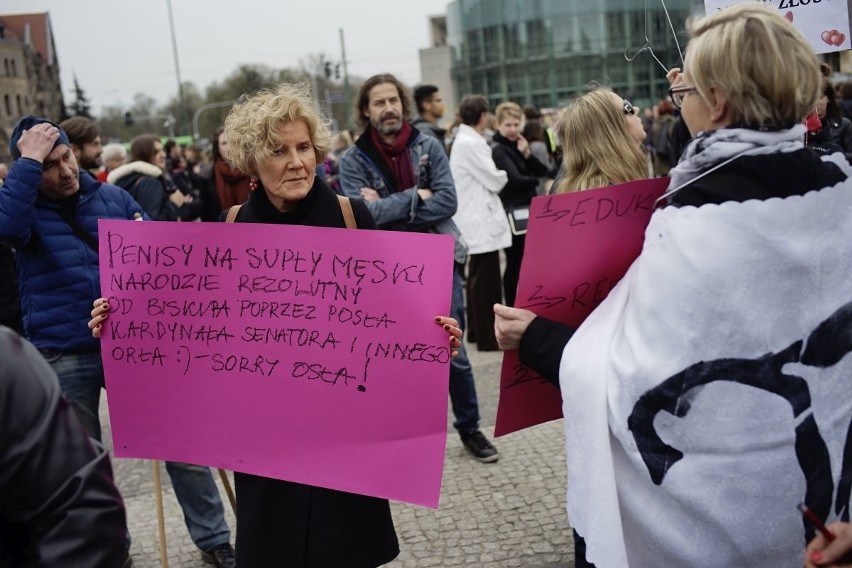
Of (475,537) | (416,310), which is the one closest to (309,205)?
(416,310)

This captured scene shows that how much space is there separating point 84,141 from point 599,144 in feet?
9.94

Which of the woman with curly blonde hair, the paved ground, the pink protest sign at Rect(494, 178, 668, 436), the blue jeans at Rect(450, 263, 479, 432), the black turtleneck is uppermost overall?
the woman with curly blonde hair

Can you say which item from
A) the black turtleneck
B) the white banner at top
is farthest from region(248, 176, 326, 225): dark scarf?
the white banner at top

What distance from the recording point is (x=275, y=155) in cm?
267

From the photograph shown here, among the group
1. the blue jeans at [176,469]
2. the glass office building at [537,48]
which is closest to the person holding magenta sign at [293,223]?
the blue jeans at [176,469]

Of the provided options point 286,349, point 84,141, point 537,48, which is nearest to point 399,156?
point 84,141

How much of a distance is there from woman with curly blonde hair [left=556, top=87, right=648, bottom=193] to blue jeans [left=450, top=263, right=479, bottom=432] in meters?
1.75

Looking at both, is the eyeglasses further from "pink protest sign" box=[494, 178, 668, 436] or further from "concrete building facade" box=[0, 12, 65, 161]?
"concrete building facade" box=[0, 12, 65, 161]

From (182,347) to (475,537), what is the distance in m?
1.78

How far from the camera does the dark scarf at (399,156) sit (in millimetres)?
4543

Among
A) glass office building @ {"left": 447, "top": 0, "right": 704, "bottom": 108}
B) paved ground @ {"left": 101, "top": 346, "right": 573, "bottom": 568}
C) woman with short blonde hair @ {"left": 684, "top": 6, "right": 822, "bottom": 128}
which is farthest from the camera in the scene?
glass office building @ {"left": 447, "top": 0, "right": 704, "bottom": 108}

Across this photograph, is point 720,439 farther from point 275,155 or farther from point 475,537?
point 475,537

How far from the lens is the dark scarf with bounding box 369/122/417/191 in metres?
4.54

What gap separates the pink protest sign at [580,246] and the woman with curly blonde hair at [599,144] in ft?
1.54
